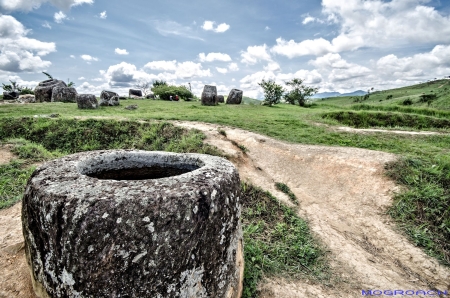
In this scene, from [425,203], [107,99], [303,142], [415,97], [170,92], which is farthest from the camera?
[415,97]

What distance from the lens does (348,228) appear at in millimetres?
5758

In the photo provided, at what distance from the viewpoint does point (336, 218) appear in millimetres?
6066

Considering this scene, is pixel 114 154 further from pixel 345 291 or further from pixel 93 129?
pixel 93 129

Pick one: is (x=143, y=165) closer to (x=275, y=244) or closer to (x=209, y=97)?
(x=275, y=244)

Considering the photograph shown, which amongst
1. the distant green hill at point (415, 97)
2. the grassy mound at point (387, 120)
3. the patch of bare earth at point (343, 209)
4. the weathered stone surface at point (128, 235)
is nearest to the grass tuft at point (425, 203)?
the patch of bare earth at point (343, 209)

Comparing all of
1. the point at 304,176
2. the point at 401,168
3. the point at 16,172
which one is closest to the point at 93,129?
the point at 16,172

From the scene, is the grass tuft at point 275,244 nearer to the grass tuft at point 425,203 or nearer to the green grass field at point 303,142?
the green grass field at point 303,142

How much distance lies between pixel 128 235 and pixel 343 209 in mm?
5676

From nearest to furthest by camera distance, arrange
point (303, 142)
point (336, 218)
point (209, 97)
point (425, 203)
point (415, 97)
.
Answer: point (425, 203), point (336, 218), point (303, 142), point (209, 97), point (415, 97)

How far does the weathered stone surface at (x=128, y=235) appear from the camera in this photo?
2182 mm

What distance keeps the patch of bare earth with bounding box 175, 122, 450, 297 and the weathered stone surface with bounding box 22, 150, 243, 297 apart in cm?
181

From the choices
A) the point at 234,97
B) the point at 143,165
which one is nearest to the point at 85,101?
the point at 234,97

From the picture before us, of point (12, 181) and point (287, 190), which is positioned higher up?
point (12, 181)

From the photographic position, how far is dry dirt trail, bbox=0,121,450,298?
155 inches
